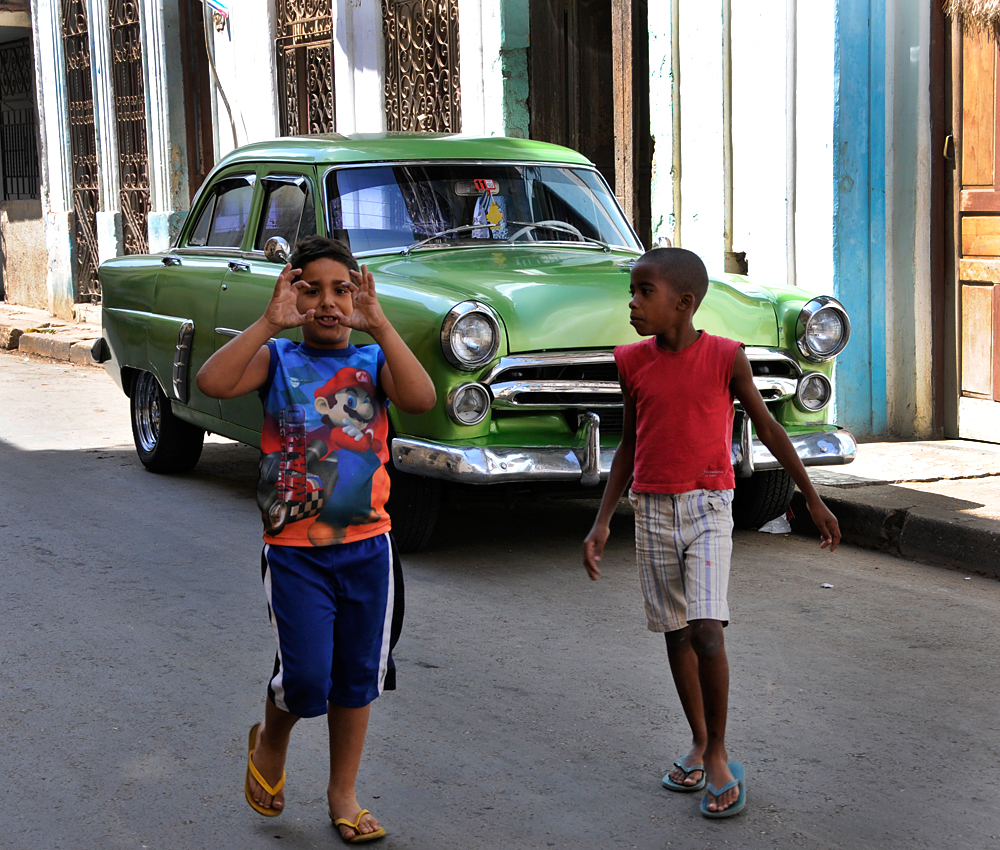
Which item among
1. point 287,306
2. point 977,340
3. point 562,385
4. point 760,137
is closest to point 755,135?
point 760,137

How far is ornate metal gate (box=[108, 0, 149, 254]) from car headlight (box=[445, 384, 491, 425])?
11.3 m

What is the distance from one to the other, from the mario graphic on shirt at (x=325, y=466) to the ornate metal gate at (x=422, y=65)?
871 cm

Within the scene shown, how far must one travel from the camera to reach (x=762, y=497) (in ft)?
19.5

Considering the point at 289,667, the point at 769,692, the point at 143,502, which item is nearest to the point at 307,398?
the point at 289,667

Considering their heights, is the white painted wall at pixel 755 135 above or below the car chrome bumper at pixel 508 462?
above

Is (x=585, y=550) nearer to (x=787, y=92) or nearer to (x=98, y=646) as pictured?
(x=98, y=646)

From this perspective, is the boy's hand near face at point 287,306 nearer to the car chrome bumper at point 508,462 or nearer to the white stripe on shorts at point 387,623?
the white stripe on shorts at point 387,623

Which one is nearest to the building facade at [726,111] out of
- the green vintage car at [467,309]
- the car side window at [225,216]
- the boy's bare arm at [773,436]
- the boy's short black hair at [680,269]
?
the green vintage car at [467,309]

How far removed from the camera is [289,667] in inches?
109

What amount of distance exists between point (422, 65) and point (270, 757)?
9.62m

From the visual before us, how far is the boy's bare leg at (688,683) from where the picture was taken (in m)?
3.14

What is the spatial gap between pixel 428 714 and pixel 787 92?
543cm

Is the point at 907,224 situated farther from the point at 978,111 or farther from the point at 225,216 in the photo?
the point at 225,216

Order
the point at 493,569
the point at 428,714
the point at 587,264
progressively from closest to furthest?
1. the point at 428,714
2. the point at 493,569
3. the point at 587,264
